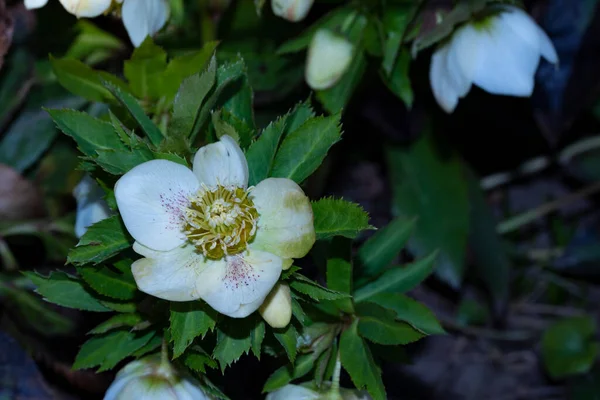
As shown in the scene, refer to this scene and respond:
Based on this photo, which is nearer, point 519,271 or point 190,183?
point 190,183

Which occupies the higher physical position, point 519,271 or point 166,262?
point 166,262

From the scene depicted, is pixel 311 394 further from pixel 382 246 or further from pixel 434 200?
pixel 434 200

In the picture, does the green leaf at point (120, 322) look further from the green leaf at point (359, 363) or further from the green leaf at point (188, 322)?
the green leaf at point (359, 363)

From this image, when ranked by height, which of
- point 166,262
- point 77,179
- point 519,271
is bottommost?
point 519,271

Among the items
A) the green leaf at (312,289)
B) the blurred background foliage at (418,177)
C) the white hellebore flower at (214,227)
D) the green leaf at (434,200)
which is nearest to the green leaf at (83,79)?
the blurred background foliage at (418,177)

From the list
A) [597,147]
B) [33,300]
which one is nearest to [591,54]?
[597,147]

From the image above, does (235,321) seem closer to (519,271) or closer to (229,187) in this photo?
(229,187)
